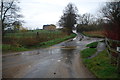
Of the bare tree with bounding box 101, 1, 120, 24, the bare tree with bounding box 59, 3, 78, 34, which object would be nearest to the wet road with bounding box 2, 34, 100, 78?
the bare tree with bounding box 101, 1, 120, 24

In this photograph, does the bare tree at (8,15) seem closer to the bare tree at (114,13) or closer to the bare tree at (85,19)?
the bare tree at (114,13)

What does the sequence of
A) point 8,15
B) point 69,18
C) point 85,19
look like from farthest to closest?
point 85,19 < point 69,18 < point 8,15

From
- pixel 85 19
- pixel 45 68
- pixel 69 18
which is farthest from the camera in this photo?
pixel 85 19

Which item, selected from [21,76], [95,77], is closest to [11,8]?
[21,76]

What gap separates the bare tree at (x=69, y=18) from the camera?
50375 millimetres

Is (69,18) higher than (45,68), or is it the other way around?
(69,18)

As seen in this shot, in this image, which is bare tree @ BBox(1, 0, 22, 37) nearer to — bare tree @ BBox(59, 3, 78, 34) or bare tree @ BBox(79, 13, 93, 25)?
bare tree @ BBox(59, 3, 78, 34)

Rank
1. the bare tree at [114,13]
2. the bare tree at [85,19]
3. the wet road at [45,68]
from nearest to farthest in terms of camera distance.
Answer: the wet road at [45,68] → the bare tree at [114,13] → the bare tree at [85,19]

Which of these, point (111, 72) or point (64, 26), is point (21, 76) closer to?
point (111, 72)

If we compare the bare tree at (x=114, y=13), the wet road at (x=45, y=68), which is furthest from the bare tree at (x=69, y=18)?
the wet road at (x=45, y=68)

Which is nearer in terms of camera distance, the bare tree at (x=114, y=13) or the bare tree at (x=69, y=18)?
the bare tree at (x=114, y=13)

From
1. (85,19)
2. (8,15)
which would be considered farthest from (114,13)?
(85,19)

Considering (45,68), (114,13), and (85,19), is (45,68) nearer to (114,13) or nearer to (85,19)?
(114,13)

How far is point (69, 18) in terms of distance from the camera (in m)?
50.5
